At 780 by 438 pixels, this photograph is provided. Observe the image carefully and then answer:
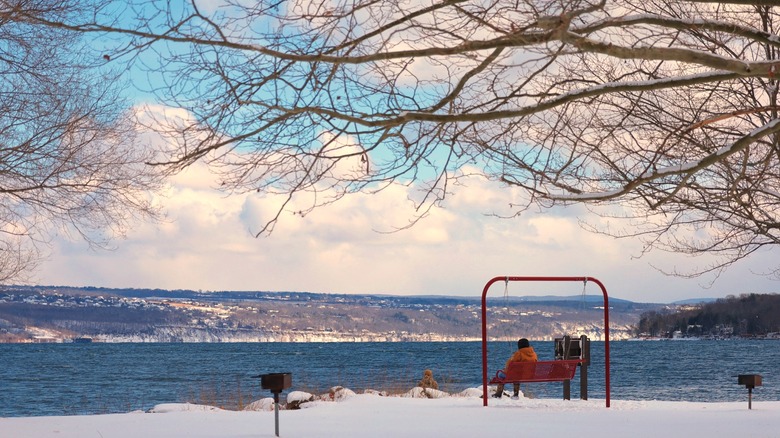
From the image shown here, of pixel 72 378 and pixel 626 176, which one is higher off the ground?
pixel 626 176

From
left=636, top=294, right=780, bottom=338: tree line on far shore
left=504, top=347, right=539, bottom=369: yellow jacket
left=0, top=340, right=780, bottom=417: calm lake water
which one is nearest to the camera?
left=504, top=347, right=539, bottom=369: yellow jacket

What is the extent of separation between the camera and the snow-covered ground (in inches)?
376

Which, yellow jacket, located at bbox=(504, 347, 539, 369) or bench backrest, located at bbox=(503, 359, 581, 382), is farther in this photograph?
yellow jacket, located at bbox=(504, 347, 539, 369)

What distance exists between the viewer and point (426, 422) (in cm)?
1052

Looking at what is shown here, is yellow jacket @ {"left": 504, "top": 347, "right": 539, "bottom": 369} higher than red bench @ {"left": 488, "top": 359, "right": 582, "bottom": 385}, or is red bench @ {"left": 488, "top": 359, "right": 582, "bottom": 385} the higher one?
yellow jacket @ {"left": 504, "top": 347, "right": 539, "bottom": 369}

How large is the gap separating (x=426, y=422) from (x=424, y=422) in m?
0.02

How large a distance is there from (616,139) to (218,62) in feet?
17.0

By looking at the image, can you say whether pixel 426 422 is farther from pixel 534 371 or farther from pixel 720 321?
pixel 720 321

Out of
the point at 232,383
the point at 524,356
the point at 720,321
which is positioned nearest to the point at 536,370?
the point at 524,356

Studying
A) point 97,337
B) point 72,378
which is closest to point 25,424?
point 72,378

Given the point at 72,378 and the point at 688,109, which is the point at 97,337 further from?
the point at 688,109

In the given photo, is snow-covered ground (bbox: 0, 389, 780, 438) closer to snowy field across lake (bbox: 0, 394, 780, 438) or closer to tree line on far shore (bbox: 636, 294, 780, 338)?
snowy field across lake (bbox: 0, 394, 780, 438)

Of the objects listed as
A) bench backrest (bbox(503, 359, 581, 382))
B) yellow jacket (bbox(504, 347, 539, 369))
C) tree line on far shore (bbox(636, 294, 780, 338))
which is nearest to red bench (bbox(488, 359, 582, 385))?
bench backrest (bbox(503, 359, 581, 382))

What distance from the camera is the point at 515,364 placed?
12875mm
